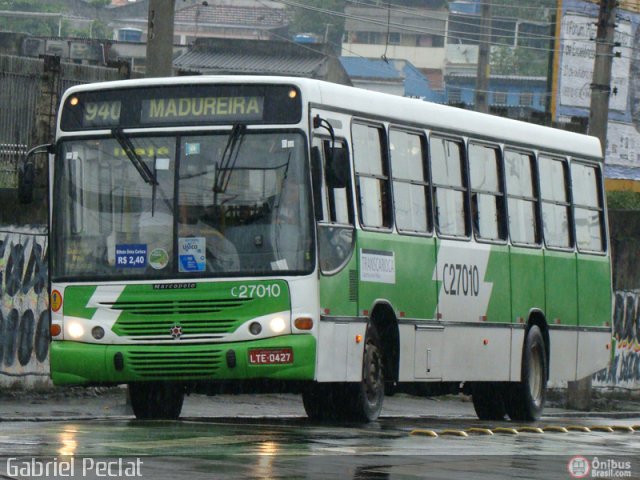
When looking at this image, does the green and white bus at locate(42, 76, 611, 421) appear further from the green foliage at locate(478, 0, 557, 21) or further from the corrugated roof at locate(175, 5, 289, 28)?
the corrugated roof at locate(175, 5, 289, 28)

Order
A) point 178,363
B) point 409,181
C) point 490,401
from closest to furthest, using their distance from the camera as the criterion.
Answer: point 178,363
point 409,181
point 490,401

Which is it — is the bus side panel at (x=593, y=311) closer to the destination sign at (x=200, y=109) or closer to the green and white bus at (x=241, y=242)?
the green and white bus at (x=241, y=242)

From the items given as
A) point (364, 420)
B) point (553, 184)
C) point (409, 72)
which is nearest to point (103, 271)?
point (364, 420)

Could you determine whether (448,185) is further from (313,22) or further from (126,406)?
(313,22)

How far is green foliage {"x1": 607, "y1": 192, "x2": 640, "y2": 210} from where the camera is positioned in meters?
43.0

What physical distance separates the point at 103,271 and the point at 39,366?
→ 510 cm

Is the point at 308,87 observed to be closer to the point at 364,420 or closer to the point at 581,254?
the point at 364,420

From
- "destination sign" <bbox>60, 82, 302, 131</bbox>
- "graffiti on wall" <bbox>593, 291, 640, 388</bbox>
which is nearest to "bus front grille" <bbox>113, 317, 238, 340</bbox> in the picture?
"destination sign" <bbox>60, 82, 302, 131</bbox>

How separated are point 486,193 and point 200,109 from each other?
4.30 m

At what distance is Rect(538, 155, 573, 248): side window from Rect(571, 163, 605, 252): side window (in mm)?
268

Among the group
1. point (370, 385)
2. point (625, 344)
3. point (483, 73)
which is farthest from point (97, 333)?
point (483, 73)

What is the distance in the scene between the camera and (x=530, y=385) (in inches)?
787

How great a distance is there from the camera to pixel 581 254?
70.0 feet

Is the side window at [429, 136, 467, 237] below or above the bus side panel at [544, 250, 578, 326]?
above
